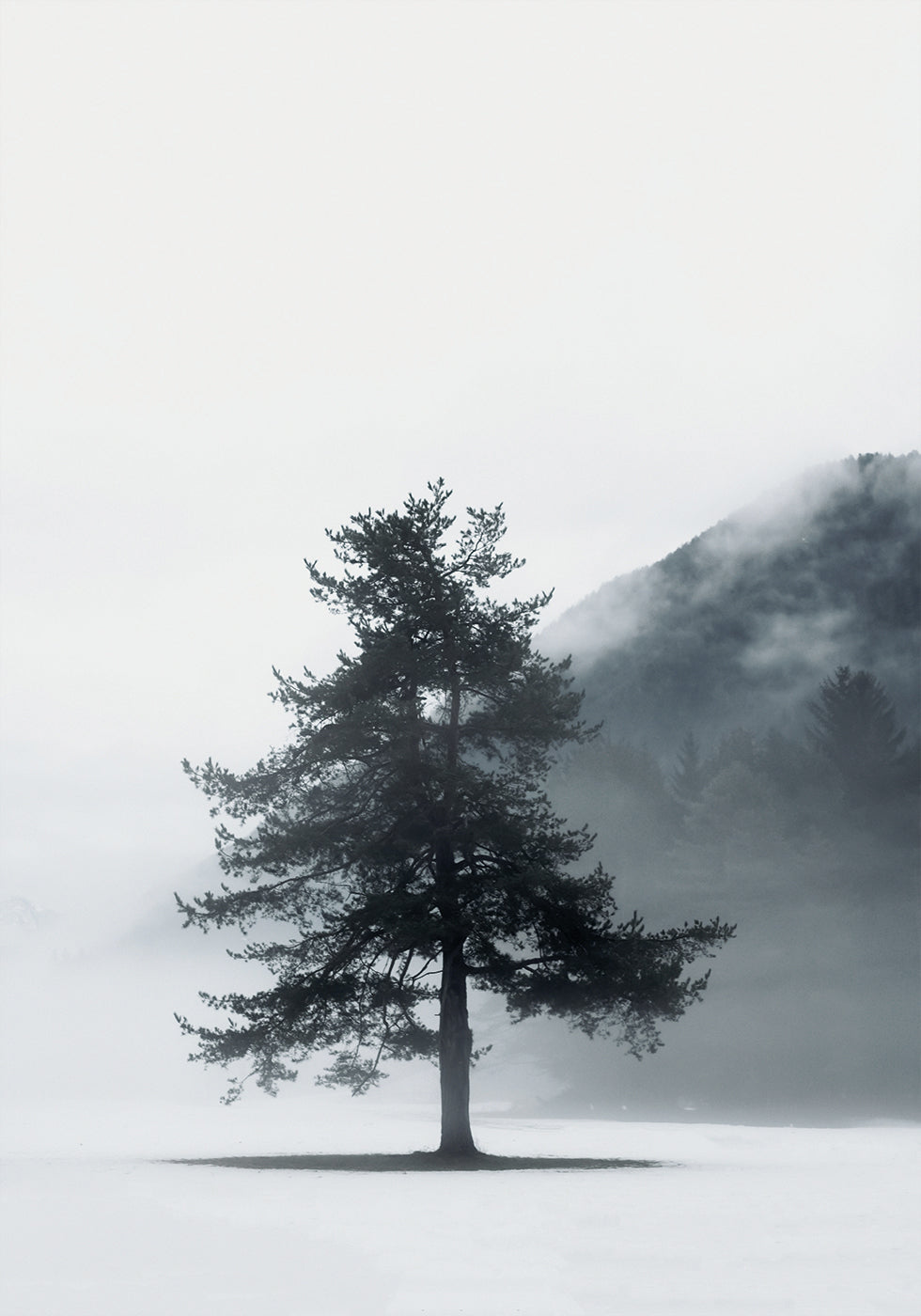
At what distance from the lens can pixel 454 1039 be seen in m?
28.3

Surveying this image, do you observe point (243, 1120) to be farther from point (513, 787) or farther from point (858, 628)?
point (858, 628)

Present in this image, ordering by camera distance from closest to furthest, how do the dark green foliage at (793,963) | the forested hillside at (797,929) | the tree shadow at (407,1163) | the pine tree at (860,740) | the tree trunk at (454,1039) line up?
the tree shadow at (407,1163), the tree trunk at (454,1039), the dark green foliage at (793,963), the forested hillside at (797,929), the pine tree at (860,740)

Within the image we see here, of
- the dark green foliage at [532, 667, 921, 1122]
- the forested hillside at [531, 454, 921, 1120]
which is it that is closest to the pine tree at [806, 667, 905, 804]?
the forested hillside at [531, 454, 921, 1120]

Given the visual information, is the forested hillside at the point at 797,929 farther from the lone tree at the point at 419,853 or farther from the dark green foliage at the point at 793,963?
the lone tree at the point at 419,853

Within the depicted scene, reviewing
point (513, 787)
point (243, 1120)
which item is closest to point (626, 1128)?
point (243, 1120)

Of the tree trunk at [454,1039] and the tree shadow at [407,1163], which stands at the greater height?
the tree trunk at [454,1039]

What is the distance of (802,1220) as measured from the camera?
15750 mm

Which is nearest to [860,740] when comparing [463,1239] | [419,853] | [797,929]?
[797,929]

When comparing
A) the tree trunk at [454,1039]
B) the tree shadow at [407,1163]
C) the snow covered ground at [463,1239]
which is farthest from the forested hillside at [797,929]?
the snow covered ground at [463,1239]

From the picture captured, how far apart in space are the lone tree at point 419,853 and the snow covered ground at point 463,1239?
4042 millimetres

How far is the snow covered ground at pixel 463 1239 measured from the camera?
10477mm

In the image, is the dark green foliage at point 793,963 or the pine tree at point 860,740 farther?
the pine tree at point 860,740

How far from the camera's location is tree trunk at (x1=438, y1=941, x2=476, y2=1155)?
27.7 m

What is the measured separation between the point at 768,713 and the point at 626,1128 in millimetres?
150976
